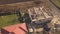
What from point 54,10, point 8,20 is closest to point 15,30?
point 8,20

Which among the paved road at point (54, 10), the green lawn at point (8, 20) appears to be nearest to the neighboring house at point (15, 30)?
the green lawn at point (8, 20)

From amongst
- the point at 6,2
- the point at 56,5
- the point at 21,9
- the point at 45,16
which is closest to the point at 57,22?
the point at 45,16

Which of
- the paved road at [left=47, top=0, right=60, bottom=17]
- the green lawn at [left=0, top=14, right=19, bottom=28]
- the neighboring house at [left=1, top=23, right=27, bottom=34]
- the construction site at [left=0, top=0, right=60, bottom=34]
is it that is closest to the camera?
the neighboring house at [left=1, top=23, right=27, bottom=34]

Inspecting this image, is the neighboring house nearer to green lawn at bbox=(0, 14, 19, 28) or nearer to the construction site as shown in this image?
the construction site

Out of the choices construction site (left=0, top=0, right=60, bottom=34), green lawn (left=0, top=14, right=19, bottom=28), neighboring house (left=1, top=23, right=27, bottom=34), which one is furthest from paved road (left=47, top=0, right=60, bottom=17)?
neighboring house (left=1, top=23, right=27, bottom=34)

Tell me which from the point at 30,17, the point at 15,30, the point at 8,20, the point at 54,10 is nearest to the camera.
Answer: the point at 15,30

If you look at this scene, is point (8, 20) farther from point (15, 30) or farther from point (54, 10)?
point (54, 10)

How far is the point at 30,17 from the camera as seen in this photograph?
118ft

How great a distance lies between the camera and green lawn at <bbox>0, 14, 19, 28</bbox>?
3575 centimetres

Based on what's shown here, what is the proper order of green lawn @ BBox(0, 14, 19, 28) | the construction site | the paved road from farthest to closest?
the paved road
green lawn @ BBox(0, 14, 19, 28)
the construction site

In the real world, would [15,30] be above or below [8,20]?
above

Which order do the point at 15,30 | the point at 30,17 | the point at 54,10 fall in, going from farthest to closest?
the point at 54,10
the point at 30,17
the point at 15,30

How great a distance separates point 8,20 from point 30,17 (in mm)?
4640

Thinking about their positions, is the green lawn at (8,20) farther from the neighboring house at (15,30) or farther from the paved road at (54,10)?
the paved road at (54,10)
